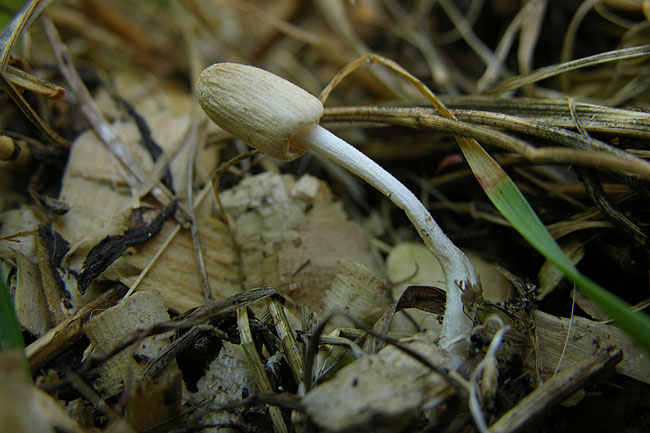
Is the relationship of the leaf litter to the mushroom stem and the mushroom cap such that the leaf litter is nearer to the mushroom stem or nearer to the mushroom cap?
the mushroom stem

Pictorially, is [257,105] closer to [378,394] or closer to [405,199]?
[405,199]

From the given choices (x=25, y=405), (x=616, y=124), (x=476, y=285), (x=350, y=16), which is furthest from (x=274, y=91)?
(x=350, y=16)

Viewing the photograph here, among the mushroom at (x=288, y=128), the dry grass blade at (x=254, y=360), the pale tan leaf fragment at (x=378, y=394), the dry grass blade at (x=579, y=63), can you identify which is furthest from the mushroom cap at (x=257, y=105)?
the dry grass blade at (x=579, y=63)

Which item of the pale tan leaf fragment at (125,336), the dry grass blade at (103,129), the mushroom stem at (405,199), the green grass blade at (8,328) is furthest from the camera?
the dry grass blade at (103,129)

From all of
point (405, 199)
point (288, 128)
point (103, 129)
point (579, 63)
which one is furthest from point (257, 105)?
point (579, 63)

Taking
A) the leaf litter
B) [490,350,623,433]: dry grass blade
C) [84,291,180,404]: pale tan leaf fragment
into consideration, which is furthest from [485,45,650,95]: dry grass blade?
[84,291,180,404]: pale tan leaf fragment

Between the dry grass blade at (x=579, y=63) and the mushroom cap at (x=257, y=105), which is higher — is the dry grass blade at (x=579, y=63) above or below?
above

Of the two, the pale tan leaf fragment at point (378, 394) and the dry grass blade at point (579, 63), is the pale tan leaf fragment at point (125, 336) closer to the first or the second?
the pale tan leaf fragment at point (378, 394)
